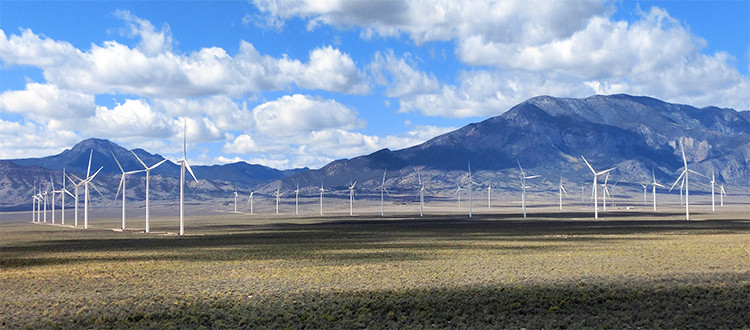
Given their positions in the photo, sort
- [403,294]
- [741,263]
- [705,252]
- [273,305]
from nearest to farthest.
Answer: [273,305] < [403,294] < [741,263] < [705,252]

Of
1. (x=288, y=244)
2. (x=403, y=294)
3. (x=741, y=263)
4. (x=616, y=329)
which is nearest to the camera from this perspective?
(x=616, y=329)

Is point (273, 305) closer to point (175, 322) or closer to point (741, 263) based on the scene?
point (175, 322)

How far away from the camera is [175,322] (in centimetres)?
2631

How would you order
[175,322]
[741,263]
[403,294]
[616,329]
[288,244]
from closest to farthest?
[616,329]
[175,322]
[403,294]
[741,263]
[288,244]

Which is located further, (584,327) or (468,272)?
(468,272)

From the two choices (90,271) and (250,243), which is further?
(250,243)

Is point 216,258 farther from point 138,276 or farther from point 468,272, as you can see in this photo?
point 468,272

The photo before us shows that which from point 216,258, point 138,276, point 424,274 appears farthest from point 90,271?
point 424,274

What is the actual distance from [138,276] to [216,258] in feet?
40.0

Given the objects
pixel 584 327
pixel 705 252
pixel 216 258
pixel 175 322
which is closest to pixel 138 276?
pixel 216 258

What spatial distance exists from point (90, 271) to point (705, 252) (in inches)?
1545

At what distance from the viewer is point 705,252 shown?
172 ft

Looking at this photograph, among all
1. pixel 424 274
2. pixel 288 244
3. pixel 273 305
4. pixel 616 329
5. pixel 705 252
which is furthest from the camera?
pixel 288 244

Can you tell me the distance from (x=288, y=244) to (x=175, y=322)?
143 feet
